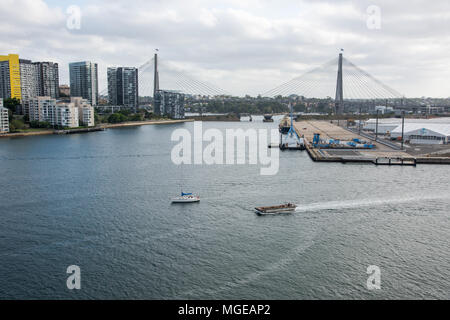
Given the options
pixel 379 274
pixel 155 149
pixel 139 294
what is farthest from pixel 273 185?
pixel 155 149

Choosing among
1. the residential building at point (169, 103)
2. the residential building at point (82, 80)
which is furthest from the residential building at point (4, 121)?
the residential building at point (82, 80)

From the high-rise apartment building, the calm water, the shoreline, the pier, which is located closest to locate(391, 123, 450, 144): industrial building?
the pier

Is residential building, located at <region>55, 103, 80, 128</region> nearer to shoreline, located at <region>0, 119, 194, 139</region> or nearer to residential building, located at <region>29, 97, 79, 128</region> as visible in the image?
residential building, located at <region>29, 97, 79, 128</region>

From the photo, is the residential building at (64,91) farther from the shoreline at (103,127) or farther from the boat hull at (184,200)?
the boat hull at (184,200)

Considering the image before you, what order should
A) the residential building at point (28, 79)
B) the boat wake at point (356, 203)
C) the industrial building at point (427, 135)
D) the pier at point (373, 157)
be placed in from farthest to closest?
the residential building at point (28, 79), the industrial building at point (427, 135), the pier at point (373, 157), the boat wake at point (356, 203)

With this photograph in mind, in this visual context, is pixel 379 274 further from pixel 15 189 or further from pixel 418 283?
pixel 15 189
